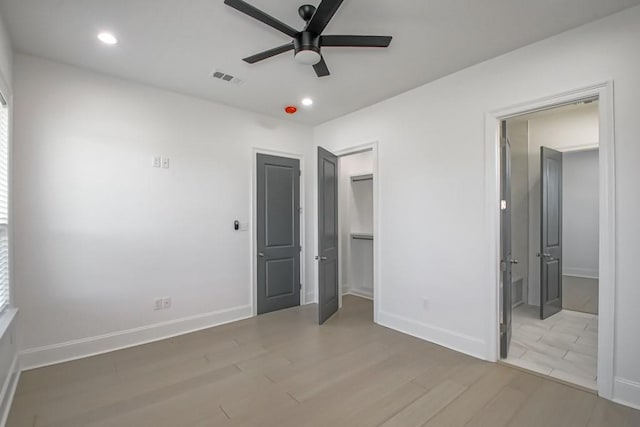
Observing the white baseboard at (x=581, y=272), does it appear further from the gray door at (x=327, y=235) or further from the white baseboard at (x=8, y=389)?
the white baseboard at (x=8, y=389)

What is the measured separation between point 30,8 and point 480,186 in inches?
149

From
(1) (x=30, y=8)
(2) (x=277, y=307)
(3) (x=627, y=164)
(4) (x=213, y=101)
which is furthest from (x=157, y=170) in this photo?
(3) (x=627, y=164)

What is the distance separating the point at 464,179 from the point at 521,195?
214 cm

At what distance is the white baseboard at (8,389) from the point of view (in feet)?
6.53

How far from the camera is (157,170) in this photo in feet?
11.1

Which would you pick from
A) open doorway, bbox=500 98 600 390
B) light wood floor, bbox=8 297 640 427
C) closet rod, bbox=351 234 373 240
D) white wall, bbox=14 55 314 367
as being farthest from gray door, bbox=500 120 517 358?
white wall, bbox=14 55 314 367

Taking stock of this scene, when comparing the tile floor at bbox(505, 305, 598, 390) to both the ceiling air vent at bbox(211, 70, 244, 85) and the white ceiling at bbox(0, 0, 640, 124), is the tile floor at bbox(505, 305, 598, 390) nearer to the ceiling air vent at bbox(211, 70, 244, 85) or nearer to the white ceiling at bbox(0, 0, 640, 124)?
the white ceiling at bbox(0, 0, 640, 124)

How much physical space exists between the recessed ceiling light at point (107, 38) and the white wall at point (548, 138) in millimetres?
4949

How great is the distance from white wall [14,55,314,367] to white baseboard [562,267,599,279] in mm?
4939

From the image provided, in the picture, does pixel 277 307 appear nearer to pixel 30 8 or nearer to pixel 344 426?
pixel 344 426

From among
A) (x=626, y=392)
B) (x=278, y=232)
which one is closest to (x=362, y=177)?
(x=278, y=232)

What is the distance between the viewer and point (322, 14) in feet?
5.92

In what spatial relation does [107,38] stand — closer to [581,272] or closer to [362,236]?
[362,236]

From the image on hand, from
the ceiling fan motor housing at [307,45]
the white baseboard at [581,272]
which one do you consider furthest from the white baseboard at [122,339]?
the white baseboard at [581,272]
